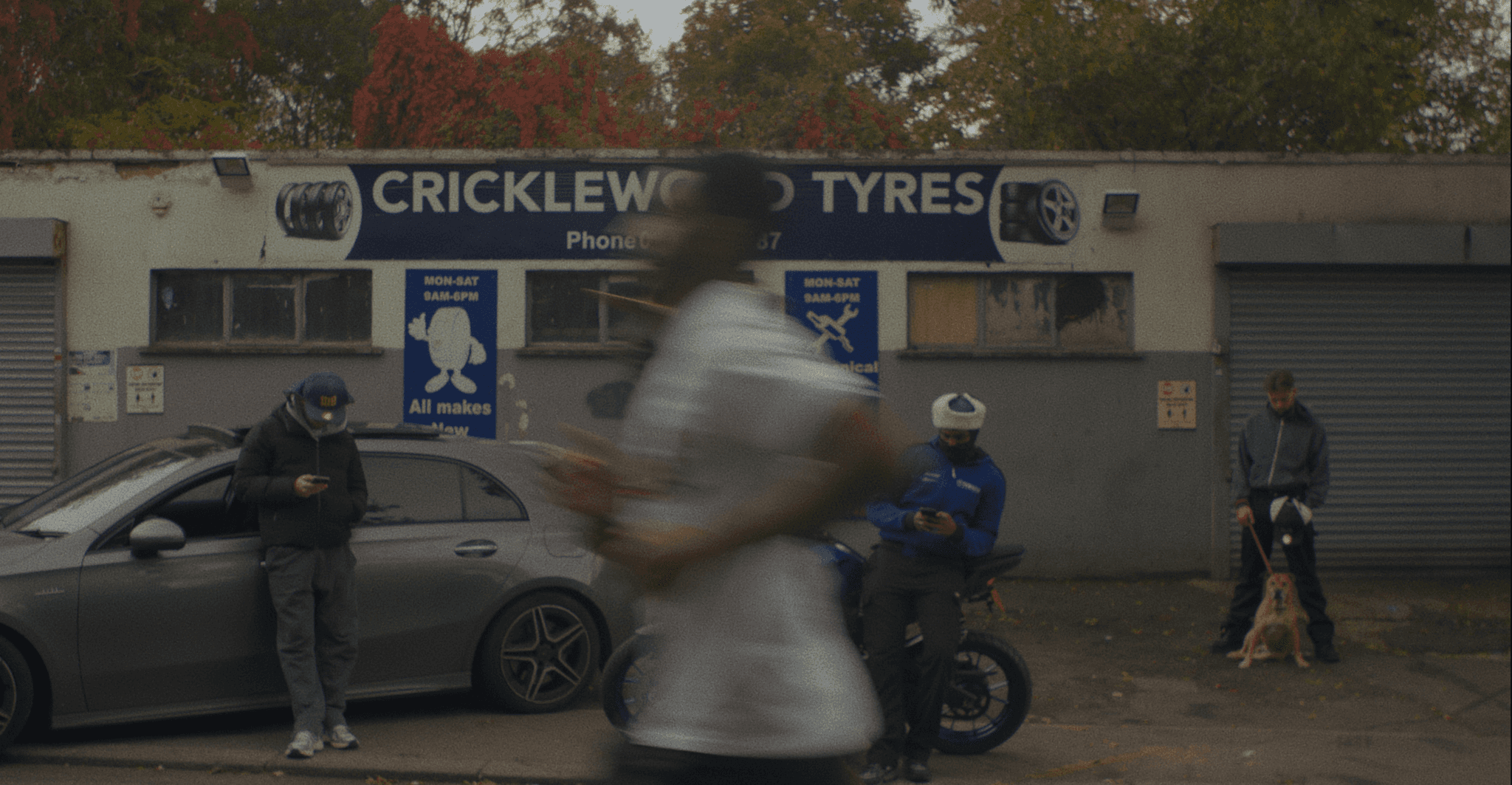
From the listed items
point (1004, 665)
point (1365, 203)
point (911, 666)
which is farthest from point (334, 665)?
point (1365, 203)

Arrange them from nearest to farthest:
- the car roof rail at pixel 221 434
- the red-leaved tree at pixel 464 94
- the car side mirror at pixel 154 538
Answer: the car side mirror at pixel 154 538
the car roof rail at pixel 221 434
the red-leaved tree at pixel 464 94

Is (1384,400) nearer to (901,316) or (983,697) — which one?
(901,316)

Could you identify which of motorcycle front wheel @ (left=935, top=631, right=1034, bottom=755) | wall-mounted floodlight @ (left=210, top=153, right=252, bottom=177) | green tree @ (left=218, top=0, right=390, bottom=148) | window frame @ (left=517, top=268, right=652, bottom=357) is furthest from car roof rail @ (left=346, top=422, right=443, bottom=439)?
green tree @ (left=218, top=0, right=390, bottom=148)

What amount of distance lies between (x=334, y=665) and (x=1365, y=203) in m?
10.3

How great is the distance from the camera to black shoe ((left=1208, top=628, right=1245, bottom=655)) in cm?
911

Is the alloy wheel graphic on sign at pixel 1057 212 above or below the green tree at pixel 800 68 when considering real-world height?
below

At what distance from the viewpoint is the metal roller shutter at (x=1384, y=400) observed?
12.0m

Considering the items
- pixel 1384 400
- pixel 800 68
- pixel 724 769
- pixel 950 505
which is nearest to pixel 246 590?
pixel 950 505

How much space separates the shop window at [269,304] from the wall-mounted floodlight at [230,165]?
0.95m

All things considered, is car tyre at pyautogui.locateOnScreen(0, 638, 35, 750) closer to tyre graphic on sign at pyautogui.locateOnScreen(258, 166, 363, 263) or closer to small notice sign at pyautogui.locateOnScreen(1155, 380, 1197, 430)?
tyre graphic on sign at pyautogui.locateOnScreen(258, 166, 363, 263)

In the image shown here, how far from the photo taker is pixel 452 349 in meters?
12.1

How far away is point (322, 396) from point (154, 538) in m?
1.02

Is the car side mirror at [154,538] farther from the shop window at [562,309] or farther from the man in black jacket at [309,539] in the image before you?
the shop window at [562,309]

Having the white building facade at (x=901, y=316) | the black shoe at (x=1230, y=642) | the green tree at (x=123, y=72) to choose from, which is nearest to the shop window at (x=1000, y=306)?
the white building facade at (x=901, y=316)
